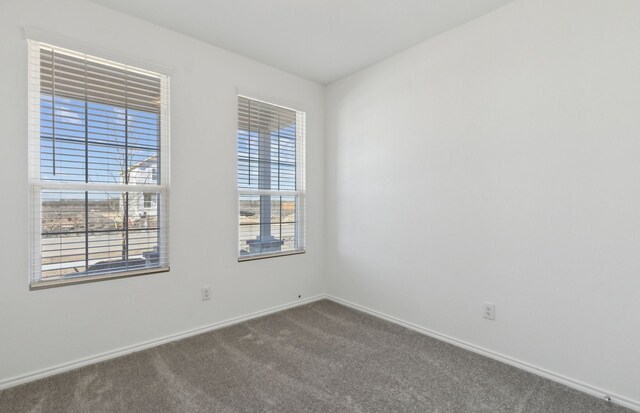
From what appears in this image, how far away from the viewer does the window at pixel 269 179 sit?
122 inches

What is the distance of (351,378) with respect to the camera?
208 centimetres

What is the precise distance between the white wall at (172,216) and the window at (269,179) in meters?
0.12

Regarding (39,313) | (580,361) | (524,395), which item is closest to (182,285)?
(39,313)

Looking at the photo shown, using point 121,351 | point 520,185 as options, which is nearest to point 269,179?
point 121,351

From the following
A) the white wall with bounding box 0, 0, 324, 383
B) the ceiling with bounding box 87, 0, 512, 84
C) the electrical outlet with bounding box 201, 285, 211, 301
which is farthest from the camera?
the electrical outlet with bounding box 201, 285, 211, 301

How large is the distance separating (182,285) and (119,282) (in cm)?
47

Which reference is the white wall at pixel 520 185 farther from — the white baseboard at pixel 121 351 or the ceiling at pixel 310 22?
the white baseboard at pixel 121 351

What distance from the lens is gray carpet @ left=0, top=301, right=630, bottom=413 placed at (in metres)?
1.80

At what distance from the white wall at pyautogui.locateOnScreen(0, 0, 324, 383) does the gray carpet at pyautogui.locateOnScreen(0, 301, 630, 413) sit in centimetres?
27

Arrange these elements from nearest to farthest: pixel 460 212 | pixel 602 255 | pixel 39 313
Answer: pixel 602 255 → pixel 39 313 → pixel 460 212

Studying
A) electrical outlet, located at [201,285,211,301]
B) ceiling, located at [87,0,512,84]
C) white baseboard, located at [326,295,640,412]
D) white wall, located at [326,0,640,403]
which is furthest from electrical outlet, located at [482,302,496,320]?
electrical outlet, located at [201,285,211,301]

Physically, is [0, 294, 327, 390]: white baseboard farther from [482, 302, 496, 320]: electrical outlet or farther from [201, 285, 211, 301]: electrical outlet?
[482, 302, 496, 320]: electrical outlet

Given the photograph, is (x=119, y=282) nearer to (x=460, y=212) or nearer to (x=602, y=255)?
(x=460, y=212)

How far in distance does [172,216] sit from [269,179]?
1.06 meters
